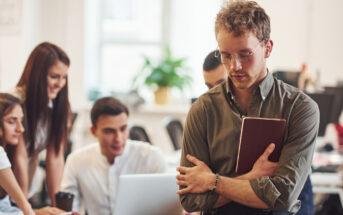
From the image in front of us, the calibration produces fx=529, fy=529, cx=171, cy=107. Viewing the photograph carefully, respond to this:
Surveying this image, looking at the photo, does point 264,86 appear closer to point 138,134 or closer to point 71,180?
point 71,180

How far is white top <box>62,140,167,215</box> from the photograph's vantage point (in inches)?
109

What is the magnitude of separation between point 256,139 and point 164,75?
4466 millimetres

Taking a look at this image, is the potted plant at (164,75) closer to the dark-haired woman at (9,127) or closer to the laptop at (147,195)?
the dark-haired woman at (9,127)

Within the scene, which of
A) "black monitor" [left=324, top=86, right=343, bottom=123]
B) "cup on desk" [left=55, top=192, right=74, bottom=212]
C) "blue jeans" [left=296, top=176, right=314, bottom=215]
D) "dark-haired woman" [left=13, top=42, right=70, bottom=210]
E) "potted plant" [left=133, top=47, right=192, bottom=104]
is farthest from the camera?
"potted plant" [left=133, top=47, right=192, bottom=104]

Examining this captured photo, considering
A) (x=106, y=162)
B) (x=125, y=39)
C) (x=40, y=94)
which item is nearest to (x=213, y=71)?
(x=106, y=162)

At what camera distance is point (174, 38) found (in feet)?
21.0

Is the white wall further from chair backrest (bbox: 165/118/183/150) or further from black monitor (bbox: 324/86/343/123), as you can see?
chair backrest (bbox: 165/118/183/150)

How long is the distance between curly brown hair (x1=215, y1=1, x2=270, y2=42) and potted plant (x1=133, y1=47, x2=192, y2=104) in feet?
14.4

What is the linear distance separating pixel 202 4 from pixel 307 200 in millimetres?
4540

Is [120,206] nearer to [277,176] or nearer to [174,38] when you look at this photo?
[277,176]

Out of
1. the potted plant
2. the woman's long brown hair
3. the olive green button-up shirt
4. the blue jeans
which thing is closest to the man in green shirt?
the olive green button-up shirt

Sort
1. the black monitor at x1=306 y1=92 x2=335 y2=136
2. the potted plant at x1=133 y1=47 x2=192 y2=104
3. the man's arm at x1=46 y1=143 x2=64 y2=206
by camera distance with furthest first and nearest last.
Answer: the potted plant at x1=133 y1=47 x2=192 y2=104 → the black monitor at x1=306 y1=92 x2=335 y2=136 → the man's arm at x1=46 y1=143 x2=64 y2=206

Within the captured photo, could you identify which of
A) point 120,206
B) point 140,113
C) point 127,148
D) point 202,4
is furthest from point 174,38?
point 120,206

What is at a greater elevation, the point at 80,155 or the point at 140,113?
the point at 80,155
